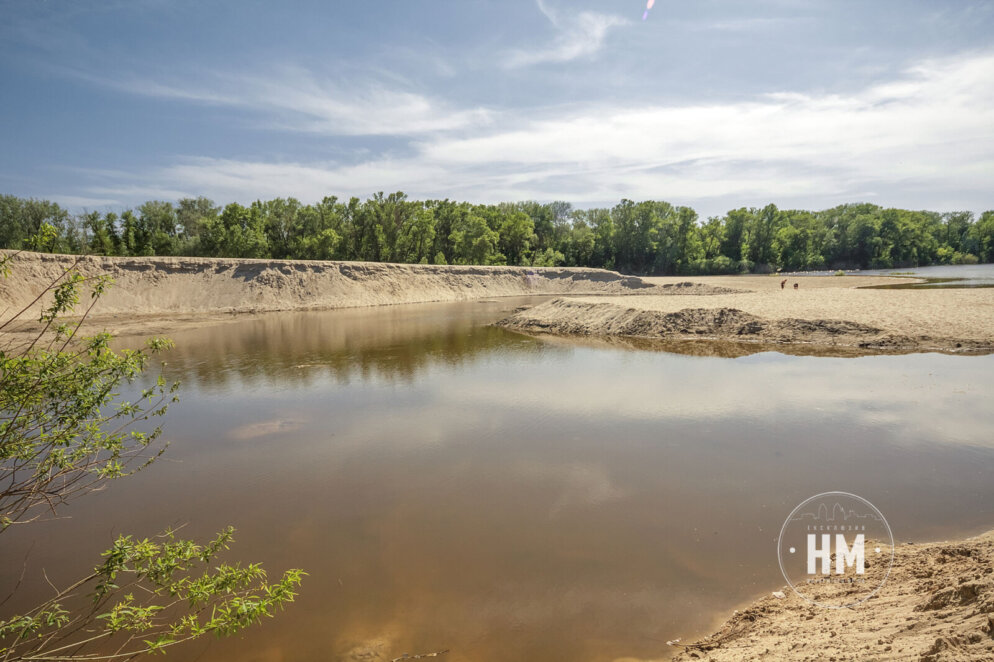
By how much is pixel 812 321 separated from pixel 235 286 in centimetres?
4598

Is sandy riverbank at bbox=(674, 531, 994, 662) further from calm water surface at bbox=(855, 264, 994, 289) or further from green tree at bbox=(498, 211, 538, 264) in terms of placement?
green tree at bbox=(498, 211, 538, 264)

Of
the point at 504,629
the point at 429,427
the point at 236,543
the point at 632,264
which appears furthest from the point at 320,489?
the point at 632,264

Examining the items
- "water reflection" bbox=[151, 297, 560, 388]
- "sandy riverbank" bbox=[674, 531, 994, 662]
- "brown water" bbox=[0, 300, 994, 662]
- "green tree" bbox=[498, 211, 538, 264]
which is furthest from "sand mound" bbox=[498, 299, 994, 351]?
"green tree" bbox=[498, 211, 538, 264]

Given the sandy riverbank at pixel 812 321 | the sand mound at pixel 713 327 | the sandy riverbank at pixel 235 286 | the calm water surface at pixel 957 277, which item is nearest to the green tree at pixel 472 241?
the sandy riverbank at pixel 235 286

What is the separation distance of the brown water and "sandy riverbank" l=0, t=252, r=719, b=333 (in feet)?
86.9

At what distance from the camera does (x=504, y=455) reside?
1020cm

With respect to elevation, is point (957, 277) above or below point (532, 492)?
above

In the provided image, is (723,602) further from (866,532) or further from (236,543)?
(236,543)

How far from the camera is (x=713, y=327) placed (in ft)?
80.5

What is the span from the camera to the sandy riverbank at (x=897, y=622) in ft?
11.6

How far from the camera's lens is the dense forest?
59.4 meters

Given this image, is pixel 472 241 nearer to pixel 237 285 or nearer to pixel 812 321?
pixel 237 285

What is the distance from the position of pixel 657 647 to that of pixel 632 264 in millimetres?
92857

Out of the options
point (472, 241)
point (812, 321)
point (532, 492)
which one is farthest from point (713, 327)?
point (472, 241)
